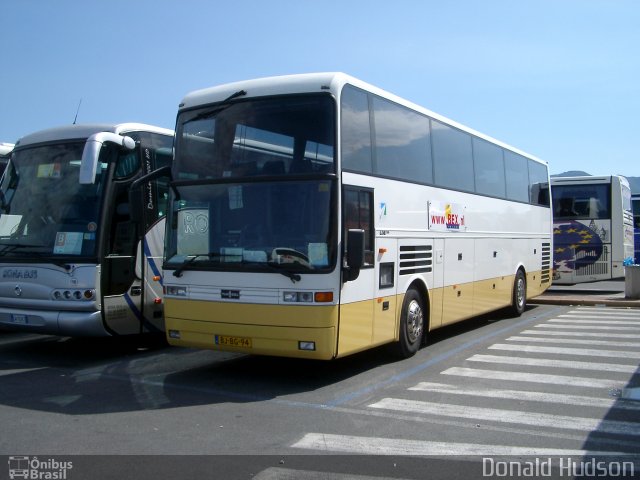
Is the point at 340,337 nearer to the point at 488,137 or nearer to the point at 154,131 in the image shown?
the point at 154,131

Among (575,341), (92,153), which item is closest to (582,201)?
(575,341)

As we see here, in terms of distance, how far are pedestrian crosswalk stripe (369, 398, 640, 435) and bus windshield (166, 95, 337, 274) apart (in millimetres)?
1863

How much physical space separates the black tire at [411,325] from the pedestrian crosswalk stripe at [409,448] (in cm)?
388

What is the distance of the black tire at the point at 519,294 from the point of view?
1582cm

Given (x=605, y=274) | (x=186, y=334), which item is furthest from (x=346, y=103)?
(x=605, y=274)

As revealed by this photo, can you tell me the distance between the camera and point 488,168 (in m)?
14.1

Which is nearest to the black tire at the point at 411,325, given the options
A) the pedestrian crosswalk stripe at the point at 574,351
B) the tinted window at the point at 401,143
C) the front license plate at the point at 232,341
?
the pedestrian crosswalk stripe at the point at 574,351

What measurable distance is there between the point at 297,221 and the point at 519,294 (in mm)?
9669

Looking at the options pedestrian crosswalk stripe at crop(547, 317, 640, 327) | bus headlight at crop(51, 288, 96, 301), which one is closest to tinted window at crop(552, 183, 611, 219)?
pedestrian crosswalk stripe at crop(547, 317, 640, 327)

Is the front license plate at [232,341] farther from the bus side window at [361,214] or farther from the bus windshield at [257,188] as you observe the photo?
the bus side window at [361,214]

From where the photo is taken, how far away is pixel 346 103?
855cm

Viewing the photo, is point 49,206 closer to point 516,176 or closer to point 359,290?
point 359,290

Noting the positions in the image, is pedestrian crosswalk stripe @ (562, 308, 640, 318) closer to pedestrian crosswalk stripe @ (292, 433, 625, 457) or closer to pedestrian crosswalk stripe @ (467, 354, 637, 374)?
pedestrian crosswalk stripe @ (467, 354, 637, 374)

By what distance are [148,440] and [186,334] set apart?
2.79 m
